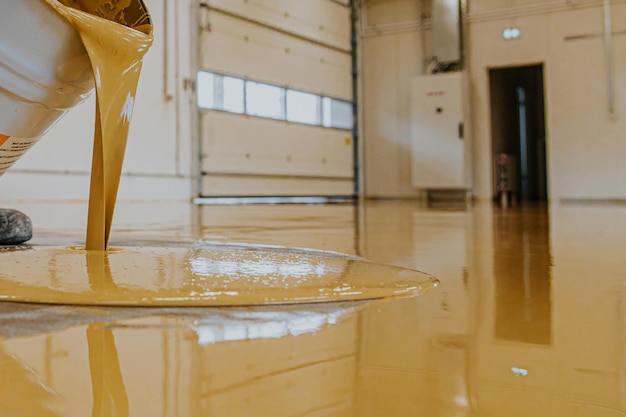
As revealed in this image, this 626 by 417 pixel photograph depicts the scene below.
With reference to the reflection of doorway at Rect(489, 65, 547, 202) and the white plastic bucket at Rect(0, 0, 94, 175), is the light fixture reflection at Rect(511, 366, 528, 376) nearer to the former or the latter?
the white plastic bucket at Rect(0, 0, 94, 175)

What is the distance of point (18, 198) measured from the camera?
503 centimetres

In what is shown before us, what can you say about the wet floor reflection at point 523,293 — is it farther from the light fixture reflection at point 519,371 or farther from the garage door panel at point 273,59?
the garage door panel at point 273,59

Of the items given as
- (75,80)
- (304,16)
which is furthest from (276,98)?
(75,80)

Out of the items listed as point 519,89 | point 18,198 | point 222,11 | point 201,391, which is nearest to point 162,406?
point 201,391

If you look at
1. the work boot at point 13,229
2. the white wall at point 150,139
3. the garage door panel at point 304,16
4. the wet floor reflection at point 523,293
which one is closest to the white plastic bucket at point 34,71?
the work boot at point 13,229

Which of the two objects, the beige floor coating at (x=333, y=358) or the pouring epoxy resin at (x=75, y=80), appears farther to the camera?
the pouring epoxy resin at (x=75, y=80)

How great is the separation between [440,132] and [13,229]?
7.65 meters

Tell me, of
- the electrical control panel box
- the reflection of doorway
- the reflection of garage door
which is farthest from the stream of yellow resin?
the reflection of doorway

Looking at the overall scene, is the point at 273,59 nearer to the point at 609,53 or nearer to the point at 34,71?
the point at 609,53

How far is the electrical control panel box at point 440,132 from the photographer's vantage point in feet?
27.7

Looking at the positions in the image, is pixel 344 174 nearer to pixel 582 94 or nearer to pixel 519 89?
pixel 582 94

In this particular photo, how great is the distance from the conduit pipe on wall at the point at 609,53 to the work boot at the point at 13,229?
26.5 feet

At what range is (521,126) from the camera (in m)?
11.3

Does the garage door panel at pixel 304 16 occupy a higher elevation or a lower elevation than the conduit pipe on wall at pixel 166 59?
higher
